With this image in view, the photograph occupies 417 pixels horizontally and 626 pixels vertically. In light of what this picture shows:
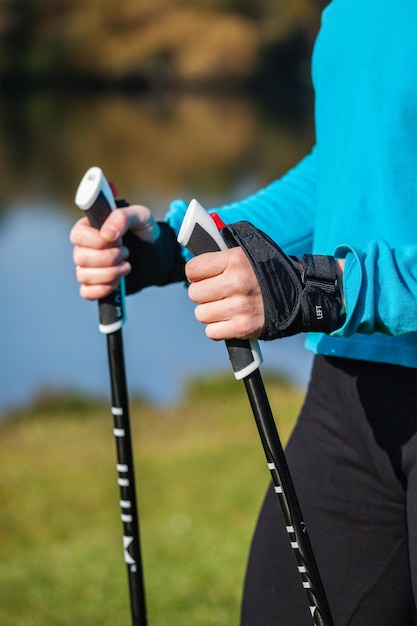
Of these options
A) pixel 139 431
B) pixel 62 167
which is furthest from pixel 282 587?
pixel 62 167

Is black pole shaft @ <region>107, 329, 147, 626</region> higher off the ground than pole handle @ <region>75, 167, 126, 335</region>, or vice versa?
pole handle @ <region>75, 167, 126, 335</region>

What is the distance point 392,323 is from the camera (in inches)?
67.9

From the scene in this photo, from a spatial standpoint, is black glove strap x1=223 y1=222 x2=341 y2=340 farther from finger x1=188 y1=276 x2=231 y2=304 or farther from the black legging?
the black legging

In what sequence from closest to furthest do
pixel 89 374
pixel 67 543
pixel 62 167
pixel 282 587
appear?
1. pixel 282 587
2. pixel 67 543
3. pixel 89 374
4. pixel 62 167

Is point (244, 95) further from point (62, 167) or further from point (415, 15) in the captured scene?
point (415, 15)

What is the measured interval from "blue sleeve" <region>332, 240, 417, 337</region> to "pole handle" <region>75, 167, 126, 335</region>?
2.22ft

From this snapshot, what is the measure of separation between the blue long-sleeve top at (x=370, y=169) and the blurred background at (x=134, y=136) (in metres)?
8.81

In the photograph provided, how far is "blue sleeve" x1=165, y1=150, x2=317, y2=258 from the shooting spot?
7.49ft

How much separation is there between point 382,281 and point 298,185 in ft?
2.35

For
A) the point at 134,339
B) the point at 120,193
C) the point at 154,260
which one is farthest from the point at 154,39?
Answer: the point at 154,260

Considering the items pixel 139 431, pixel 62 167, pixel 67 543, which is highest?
pixel 62 167

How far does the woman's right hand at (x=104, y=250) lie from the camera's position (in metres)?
2.17

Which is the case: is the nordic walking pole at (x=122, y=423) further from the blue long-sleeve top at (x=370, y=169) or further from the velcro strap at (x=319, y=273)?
the velcro strap at (x=319, y=273)

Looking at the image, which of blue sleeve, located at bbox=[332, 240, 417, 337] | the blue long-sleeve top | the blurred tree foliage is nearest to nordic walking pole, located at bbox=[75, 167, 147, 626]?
the blue long-sleeve top
